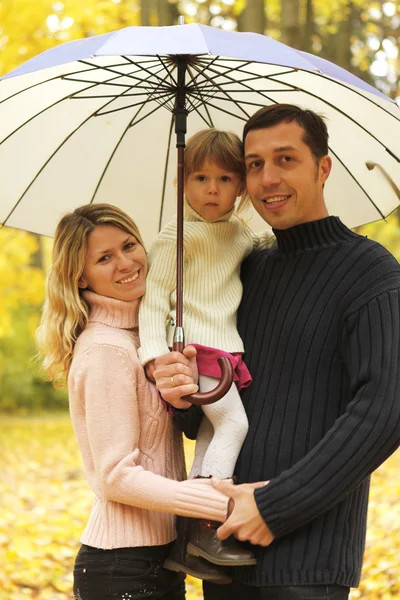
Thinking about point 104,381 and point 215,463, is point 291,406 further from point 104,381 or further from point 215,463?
point 104,381

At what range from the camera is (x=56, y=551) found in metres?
6.32

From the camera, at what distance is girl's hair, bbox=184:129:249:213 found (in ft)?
9.86

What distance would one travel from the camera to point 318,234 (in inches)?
111

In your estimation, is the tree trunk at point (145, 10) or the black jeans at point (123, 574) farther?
the tree trunk at point (145, 10)

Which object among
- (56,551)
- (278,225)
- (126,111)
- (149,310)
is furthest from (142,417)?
(56,551)

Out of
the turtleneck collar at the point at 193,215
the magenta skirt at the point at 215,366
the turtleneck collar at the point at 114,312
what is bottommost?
the magenta skirt at the point at 215,366

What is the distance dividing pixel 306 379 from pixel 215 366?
13.4 inches

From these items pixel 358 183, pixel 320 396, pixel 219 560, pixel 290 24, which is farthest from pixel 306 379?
pixel 290 24

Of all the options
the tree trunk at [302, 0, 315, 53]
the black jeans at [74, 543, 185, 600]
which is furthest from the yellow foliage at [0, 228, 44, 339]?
the black jeans at [74, 543, 185, 600]

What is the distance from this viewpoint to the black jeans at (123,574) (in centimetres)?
272

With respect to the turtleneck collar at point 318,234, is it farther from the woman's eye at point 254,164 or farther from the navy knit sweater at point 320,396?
the woman's eye at point 254,164

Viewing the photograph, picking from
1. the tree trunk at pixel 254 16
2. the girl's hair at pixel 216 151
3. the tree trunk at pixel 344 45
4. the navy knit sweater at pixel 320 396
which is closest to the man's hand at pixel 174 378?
the navy knit sweater at pixel 320 396

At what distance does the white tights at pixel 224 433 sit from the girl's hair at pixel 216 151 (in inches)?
32.3

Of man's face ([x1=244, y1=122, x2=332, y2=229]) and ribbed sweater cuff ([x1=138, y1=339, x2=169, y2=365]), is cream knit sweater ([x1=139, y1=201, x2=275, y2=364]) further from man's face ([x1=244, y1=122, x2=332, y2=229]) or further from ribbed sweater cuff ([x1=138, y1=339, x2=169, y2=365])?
man's face ([x1=244, y1=122, x2=332, y2=229])
